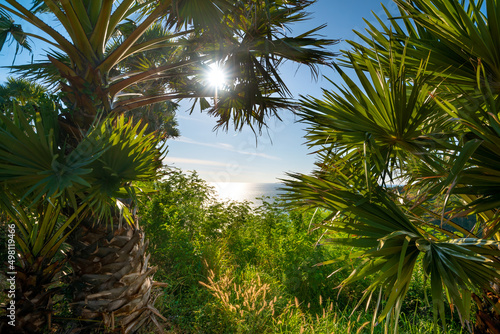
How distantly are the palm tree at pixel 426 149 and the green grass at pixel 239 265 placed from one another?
4.47 feet

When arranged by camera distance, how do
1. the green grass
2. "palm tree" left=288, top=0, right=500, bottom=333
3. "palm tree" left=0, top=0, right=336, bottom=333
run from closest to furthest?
"palm tree" left=288, top=0, right=500, bottom=333, "palm tree" left=0, top=0, right=336, bottom=333, the green grass

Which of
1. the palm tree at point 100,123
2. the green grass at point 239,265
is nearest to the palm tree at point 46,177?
the palm tree at point 100,123

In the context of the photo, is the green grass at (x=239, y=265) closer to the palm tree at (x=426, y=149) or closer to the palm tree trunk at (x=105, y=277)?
the palm tree trunk at (x=105, y=277)

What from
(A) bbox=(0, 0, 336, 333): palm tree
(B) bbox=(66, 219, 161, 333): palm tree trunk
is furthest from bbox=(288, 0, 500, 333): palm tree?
(B) bbox=(66, 219, 161, 333): palm tree trunk

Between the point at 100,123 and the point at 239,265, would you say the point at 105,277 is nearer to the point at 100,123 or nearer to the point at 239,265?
the point at 100,123

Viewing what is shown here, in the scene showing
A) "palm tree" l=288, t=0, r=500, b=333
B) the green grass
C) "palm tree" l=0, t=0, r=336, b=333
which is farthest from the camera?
the green grass

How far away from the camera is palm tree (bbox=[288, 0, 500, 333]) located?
1.38 meters

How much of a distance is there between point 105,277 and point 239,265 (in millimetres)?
2527

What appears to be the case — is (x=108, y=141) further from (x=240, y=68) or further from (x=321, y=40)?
(x=321, y=40)

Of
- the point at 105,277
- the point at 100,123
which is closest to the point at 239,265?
the point at 105,277

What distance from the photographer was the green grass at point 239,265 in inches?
122

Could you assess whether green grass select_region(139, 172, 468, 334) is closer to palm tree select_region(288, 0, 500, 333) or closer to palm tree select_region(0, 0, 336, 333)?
palm tree select_region(0, 0, 336, 333)

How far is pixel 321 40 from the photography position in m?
3.18

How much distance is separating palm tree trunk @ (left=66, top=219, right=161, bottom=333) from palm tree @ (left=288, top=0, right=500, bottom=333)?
1.64 metres
